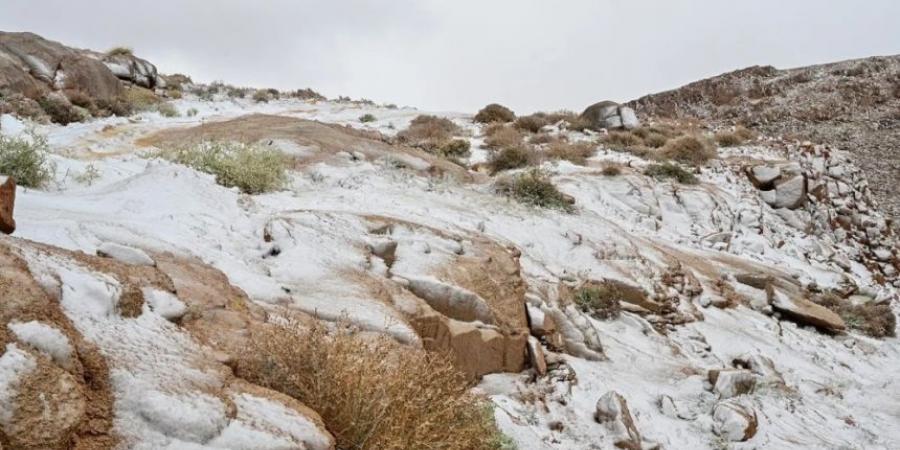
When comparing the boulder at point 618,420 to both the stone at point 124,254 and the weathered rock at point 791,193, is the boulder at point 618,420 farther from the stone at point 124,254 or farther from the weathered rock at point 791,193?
the weathered rock at point 791,193

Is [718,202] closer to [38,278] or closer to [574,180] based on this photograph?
[574,180]

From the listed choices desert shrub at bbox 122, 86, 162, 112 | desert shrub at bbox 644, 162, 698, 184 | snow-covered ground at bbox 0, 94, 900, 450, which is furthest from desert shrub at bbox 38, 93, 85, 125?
desert shrub at bbox 644, 162, 698, 184

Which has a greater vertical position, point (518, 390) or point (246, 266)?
point (246, 266)

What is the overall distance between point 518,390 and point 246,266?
2.38 m

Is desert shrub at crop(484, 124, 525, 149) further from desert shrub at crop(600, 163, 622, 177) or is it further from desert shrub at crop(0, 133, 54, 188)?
desert shrub at crop(0, 133, 54, 188)

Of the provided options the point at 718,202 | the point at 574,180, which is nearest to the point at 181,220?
the point at 574,180

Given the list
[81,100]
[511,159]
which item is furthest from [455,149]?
[81,100]

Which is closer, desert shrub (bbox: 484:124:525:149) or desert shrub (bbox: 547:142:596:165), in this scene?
desert shrub (bbox: 547:142:596:165)

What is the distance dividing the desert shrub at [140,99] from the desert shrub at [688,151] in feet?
41.4

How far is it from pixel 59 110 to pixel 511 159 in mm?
8846

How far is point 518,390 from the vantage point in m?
5.03

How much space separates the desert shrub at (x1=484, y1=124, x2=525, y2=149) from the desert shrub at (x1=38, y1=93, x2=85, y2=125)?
28.5ft

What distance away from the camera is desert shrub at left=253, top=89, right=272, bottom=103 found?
864 inches

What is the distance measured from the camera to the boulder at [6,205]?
3.18 m
